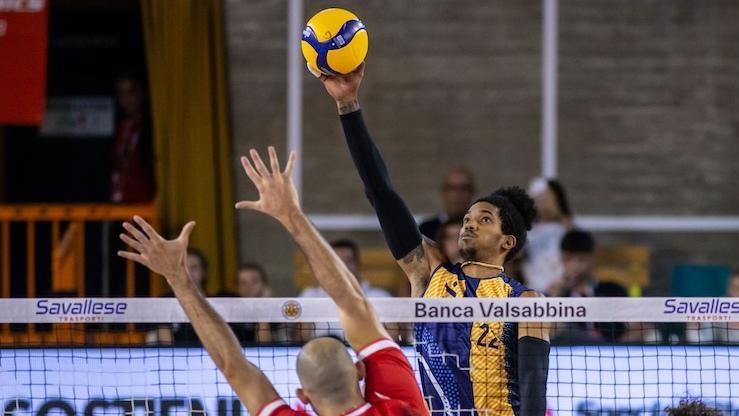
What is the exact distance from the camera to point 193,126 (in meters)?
11.8

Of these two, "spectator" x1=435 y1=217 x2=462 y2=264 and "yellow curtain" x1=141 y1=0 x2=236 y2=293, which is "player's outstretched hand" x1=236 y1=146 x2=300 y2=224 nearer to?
"spectator" x1=435 y1=217 x2=462 y2=264

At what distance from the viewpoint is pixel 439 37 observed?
39.7ft

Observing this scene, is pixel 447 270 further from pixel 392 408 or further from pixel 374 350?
pixel 392 408

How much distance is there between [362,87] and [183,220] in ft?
6.87

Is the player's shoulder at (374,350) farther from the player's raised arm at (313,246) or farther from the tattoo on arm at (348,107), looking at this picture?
the tattoo on arm at (348,107)

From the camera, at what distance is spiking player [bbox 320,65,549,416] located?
5.93 m

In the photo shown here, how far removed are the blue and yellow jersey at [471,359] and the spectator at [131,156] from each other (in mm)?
6612

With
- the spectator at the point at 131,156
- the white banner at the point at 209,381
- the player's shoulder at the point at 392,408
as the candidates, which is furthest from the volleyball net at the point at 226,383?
the spectator at the point at 131,156

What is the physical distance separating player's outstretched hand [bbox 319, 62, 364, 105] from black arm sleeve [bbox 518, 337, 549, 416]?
1410 millimetres

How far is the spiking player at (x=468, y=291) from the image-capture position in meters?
5.93

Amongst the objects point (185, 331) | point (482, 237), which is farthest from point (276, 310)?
point (185, 331)

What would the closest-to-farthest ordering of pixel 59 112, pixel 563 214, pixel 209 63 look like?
pixel 563 214, pixel 209 63, pixel 59 112

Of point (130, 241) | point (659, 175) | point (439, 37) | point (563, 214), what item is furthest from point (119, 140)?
point (130, 241)

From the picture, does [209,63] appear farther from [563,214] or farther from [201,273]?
[563,214]
